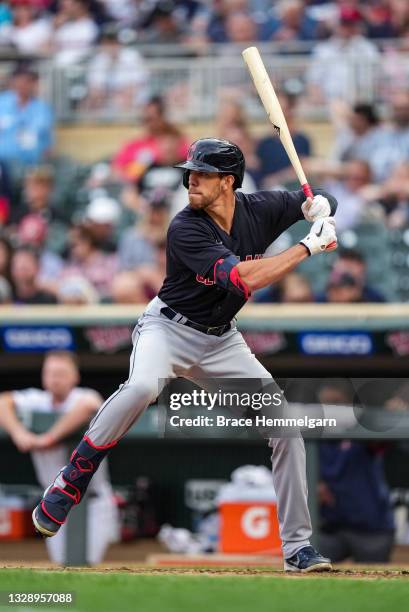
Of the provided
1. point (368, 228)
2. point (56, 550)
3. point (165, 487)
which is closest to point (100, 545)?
point (56, 550)

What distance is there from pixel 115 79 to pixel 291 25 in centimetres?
162

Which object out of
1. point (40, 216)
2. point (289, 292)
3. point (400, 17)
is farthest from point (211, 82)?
point (289, 292)

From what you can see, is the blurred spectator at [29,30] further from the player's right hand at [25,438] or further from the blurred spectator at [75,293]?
the player's right hand at [25,438]

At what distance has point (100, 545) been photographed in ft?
23.7

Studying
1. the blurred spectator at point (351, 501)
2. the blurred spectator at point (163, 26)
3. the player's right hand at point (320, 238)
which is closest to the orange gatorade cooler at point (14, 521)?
the blurred spectator at point (351, 501)

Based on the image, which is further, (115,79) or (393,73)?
(115,79)

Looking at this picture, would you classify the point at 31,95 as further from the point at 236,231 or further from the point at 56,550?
the point at 236,231

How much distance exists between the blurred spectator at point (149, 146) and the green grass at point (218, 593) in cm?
611

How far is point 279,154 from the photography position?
9.92 meters

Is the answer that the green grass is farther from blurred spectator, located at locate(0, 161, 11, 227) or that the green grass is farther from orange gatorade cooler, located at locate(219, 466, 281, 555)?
blurred spectator, located at locate(0, 161, 11, 227)

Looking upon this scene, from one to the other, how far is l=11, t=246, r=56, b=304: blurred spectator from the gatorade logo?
7.40ft

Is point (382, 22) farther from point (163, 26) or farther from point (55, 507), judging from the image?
point (55, 507)

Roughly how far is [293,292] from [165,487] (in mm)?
1710

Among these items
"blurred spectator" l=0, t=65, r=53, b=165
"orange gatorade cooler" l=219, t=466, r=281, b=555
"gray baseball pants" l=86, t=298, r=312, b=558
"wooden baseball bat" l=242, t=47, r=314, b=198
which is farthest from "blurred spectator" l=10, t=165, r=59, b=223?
"gray baseball pants" l=86, t=298, r=312, b=558
